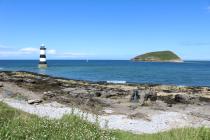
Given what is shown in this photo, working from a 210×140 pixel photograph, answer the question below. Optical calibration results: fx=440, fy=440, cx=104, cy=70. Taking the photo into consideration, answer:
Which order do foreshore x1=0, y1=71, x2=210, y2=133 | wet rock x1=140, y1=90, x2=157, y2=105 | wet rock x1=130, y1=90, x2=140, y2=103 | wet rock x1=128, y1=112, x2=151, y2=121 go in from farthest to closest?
1. wet rock x1=130, y1=90, x2=140, y2=103
2. wet rock x1=140, y1=90, x2=157, y2=105
3. wet rock x1=128, y1=112, x2=151, y2=121
4. foreshore x1=0, y1=71, x2=210, y2=133

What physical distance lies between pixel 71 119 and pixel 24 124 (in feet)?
9.35

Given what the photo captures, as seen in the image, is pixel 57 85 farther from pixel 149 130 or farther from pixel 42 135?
pixel 42 135

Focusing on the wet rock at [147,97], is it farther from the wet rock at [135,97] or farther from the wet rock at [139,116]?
the wet rock at [139,116]

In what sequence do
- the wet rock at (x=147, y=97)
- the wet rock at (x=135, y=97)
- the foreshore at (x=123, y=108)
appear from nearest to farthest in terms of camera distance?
1. the foreshore at (x=123, y=108)
2. the wet rock at (x=147, y=97)
3. the wet rock at (x=135, y=97)

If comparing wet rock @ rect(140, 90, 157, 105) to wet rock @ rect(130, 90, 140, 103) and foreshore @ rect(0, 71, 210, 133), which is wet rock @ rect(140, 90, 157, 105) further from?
wet rock @ rect(130, 90, 140, 103)

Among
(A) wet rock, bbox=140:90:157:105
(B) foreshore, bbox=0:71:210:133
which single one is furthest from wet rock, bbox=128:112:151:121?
(A) wet rock, bbox=140:90:157:105

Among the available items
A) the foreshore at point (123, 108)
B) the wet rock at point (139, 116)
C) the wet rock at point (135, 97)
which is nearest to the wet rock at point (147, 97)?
the foreshore at point (123, 108)

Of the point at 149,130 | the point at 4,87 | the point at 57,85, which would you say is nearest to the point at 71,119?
the point at 149,130

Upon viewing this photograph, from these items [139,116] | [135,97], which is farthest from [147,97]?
[139,116]

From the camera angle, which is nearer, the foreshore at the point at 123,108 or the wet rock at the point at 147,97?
the foreshore at the point at 123,108

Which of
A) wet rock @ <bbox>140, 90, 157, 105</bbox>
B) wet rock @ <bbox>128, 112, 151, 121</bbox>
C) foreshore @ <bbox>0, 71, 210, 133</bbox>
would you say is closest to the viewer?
foreshore @ <bbox>0, 71, 210, 133</bbox>

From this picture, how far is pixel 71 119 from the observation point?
14.5m

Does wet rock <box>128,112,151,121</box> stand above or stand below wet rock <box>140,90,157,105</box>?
below

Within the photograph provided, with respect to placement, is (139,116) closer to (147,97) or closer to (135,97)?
(147,97)
